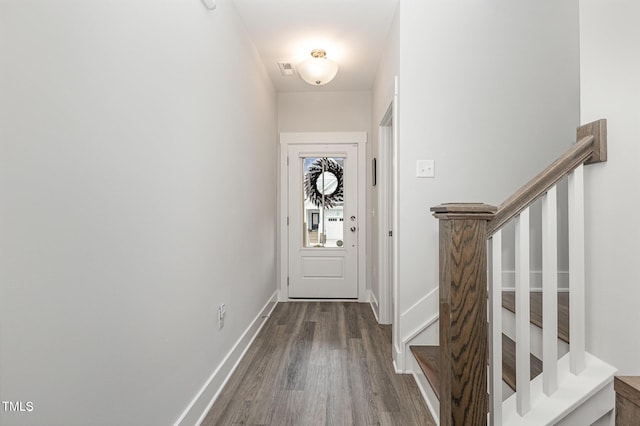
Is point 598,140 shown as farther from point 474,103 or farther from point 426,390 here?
point 426,390

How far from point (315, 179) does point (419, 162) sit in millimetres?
2080

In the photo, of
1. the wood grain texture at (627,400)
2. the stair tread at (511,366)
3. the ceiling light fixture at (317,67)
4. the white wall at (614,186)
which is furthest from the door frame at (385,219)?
the wood grain texture at (627,400)

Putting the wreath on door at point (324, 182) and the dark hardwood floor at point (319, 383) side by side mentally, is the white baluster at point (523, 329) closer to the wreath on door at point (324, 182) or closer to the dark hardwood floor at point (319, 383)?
the dark hardwood floor at point (319, 383)

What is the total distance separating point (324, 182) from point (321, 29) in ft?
5.98

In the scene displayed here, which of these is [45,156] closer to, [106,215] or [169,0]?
[106,215]

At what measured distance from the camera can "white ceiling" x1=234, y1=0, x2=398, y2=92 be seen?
2.51m

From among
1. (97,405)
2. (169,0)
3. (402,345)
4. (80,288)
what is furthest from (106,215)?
(402,345)

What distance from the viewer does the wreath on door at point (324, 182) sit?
4223mm

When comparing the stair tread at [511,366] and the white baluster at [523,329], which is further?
the stair tread at [511,366]

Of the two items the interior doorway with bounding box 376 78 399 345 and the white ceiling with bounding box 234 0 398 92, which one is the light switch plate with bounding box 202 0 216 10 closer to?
the white ceiling with bounding box 234 0 398 92

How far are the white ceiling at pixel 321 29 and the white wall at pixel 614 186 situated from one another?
164 centimetres

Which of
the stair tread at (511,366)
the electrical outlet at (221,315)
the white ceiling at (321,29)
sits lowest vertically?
the stair tread at (511,366)

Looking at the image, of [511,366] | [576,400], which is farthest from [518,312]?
[511,366]

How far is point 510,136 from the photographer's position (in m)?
2.30
